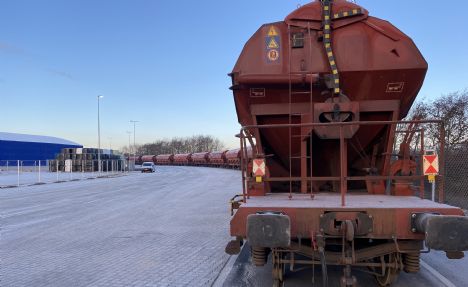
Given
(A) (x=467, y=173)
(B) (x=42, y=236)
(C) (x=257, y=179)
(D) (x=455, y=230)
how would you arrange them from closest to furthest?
(D) (x=455, y=230)
(C) (x=257, y=179)
(B) (x=42, y=236)
(A) (x=467, y=173)

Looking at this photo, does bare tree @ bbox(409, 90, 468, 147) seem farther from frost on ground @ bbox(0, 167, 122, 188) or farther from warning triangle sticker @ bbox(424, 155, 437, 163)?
frost on ground @ bbox(0, 167, 122, 188)

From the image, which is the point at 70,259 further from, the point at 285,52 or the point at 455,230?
the point at 455,230

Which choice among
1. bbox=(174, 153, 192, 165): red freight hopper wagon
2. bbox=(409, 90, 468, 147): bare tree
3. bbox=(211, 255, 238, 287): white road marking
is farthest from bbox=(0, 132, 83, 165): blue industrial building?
bbox=(211, 255, 238, 287): white road marking

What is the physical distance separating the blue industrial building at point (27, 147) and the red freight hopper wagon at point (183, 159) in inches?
1006

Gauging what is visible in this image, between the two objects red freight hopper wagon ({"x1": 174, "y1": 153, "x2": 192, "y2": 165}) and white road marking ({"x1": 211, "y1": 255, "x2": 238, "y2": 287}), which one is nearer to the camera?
white road marking ({"x1": 211, "y1": 255, "x2": 238, "y2": 287})

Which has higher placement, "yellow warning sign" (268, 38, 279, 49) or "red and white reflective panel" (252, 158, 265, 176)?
"yellow warning sign" (268, 38, 279, 49)

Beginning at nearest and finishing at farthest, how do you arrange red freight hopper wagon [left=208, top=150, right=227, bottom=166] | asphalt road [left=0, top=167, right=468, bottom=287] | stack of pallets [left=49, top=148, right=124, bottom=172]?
asphalt road [left=0, top=167, right=468, bottom=287]
stack of pallets [left=49, top=148, right=124, bottom=172]
red freight hopper wagon [left=208, top=150, right=227, bottom=166]

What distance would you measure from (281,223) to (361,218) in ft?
3.06

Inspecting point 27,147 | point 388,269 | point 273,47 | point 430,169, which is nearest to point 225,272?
point 388,269

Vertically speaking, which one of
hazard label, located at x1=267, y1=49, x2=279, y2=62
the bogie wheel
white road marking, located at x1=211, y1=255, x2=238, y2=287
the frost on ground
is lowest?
white road marking, located at x1=211, y1=255, x2=238, y2=287

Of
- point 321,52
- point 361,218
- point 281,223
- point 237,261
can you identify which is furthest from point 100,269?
point 321,52

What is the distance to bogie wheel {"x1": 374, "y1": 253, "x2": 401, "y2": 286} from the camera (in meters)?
5.25

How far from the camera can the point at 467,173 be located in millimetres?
13633

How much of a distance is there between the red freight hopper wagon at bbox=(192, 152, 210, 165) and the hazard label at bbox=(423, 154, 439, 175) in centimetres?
6465
